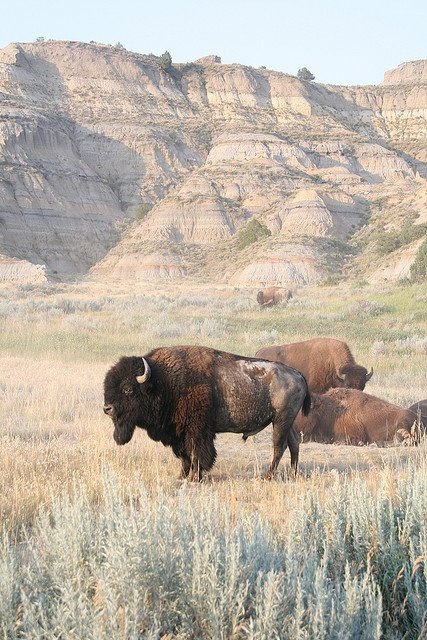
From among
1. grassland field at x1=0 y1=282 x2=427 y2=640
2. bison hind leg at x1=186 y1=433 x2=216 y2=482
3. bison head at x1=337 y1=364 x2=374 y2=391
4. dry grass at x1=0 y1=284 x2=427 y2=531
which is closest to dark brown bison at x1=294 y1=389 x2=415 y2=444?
grassland field at x1=0 y1=282 x2=427 y2=640

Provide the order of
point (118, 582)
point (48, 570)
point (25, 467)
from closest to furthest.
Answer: point (118, 582), point (48, 570), point (25, 467)

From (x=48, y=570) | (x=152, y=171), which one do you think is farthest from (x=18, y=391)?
(x=152, y=171)

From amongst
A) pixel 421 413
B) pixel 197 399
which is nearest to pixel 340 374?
pixel 421 413

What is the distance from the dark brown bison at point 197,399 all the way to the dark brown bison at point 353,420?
9.18 ft

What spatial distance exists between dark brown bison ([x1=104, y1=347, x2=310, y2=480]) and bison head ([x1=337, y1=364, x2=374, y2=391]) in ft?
18.3

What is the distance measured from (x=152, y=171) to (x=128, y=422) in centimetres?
9496

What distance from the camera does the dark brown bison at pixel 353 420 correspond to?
10094 millimetres

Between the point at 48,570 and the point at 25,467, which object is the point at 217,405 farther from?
the point at 48,570

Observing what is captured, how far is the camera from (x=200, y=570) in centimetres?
345

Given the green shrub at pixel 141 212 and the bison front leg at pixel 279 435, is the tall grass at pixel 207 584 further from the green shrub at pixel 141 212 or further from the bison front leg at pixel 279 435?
the green shrub at pixel 141 212

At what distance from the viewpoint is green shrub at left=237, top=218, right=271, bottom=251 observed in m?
70.2

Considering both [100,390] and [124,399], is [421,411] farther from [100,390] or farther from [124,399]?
[100,390]

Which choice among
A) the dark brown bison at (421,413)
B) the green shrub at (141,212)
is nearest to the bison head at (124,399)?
the dark brown bison at (421,413)

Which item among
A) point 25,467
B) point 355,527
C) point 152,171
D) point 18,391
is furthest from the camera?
point 152,171
